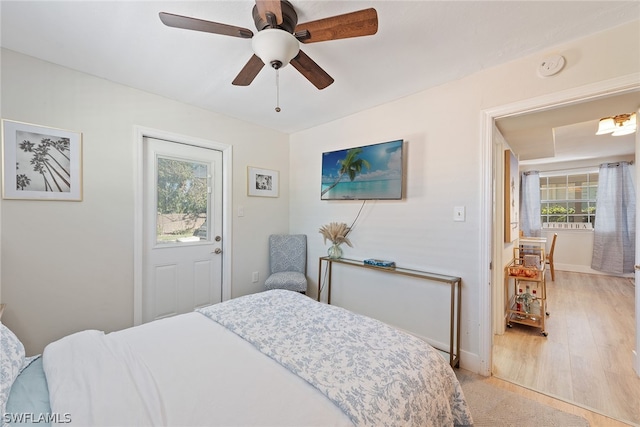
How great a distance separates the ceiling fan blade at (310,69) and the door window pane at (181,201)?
5.66 ft

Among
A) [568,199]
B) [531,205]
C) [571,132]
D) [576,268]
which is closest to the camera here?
[571,132]

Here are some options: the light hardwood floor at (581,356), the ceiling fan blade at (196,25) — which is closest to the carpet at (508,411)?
the light hardwood floor at (581,356)

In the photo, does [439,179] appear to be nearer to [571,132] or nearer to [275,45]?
[275,45]

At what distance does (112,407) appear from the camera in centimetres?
88

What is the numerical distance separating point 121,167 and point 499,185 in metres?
3.57

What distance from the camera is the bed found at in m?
0.87

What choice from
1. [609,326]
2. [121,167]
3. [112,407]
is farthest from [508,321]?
[121,167]

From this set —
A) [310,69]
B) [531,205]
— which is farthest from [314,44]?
[531,205]

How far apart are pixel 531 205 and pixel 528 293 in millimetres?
3754

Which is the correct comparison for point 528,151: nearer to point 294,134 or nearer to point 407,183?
point 407,183

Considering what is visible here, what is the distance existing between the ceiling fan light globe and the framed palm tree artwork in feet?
5.79

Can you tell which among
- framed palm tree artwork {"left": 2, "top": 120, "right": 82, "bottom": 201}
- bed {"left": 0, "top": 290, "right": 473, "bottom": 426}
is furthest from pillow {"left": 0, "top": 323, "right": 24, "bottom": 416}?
framed palm tree artwork {"left": 2, "top": 120, "right": 82, "bottom": 201}

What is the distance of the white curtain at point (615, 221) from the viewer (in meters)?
4.71

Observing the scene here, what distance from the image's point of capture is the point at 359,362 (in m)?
1.13
